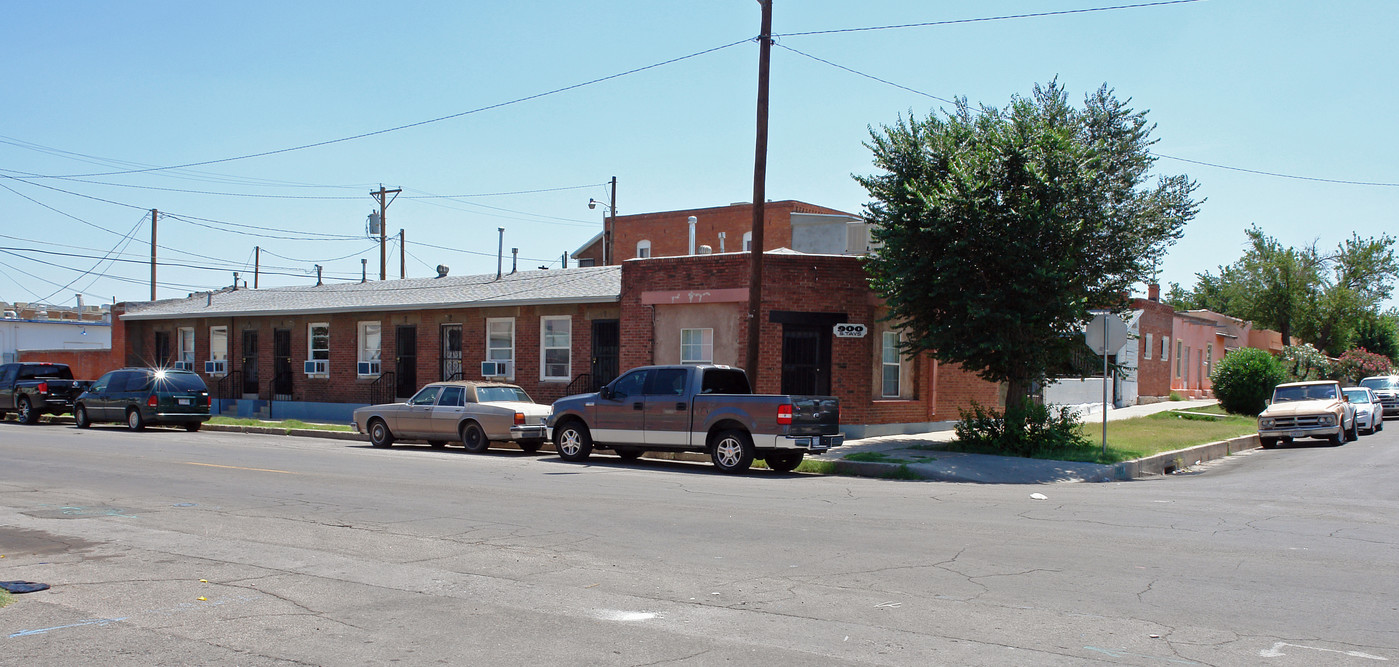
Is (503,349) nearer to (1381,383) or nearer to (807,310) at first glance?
(807,310)

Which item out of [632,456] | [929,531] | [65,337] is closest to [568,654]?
[929,531]

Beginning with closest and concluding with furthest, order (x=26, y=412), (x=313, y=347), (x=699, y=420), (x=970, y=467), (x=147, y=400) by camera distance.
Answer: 1. (x=699, y=420)
2. (x=970, y=467)
3. (x=147, y=400)
4. (x=26, y=412)
5. (x=313, y=347)

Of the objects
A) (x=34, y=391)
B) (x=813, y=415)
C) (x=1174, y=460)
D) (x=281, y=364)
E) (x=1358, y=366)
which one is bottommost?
(x=1174, y=460)

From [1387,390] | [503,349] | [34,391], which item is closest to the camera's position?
[503,349]

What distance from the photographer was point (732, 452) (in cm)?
1667

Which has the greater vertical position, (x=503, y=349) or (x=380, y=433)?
(x=503, y=349)

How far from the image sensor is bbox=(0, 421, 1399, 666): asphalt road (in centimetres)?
604

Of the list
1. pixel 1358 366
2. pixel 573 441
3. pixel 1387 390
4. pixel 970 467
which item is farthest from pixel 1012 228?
pixel 1358 366

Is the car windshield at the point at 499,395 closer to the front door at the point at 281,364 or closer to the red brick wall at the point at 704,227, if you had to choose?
the front door at the point at 281,364

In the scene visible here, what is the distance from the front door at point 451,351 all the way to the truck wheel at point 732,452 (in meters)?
13.7

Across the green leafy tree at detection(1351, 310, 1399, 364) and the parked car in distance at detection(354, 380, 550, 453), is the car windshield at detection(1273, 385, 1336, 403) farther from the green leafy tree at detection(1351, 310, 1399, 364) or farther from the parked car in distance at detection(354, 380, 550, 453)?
the green leafy tree at detection(1351, 310, 1399, 364)

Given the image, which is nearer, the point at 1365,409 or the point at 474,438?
the point at 474,438

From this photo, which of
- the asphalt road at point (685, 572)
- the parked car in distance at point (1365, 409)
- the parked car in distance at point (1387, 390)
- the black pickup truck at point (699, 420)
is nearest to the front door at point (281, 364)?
the black pickup truck at point (699, 420)

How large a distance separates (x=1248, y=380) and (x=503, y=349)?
78.7 ft
